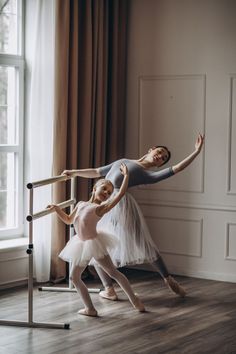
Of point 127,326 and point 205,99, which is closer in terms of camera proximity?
point 127,326

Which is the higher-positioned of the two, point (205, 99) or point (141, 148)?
point (205, 99)

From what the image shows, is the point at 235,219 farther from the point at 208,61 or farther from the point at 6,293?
the point at 6,293

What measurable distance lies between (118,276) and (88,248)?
32 centimetres

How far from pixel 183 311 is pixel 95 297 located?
0.72 m

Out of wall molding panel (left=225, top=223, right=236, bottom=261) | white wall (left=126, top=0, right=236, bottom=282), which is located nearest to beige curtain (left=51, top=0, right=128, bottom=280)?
white wall (left=126, top=0, right=236, bottom=282)

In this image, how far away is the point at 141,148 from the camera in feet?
20.3

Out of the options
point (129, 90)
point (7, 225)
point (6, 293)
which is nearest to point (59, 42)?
point (129, 90)

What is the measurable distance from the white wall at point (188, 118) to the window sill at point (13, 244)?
121cm

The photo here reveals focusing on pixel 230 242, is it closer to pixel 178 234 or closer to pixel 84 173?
pixel 178 234

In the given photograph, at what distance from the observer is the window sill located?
532cm

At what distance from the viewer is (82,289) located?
454cm

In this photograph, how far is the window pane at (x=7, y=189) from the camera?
5.55 m

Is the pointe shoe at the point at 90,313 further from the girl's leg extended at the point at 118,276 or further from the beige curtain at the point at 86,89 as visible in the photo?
the beige curtain at the point at 86,89

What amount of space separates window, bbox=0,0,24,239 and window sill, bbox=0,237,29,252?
8cm
